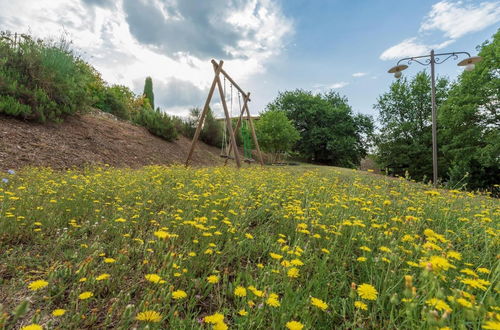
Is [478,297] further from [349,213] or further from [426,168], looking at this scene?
[426,168]

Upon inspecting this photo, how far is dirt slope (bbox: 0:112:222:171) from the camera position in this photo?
242 inches

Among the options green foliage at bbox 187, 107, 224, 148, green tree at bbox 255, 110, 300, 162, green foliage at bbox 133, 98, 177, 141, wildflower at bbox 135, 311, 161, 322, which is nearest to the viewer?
wildflower at bbox 135, 311, 161, 322

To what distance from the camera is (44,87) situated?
7863 millimetres

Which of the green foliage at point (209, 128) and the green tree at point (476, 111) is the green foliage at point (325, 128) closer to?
the green tree at point (476, 111)

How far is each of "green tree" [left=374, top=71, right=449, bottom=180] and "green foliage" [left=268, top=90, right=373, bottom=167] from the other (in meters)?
1.98

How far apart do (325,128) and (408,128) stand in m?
7.32

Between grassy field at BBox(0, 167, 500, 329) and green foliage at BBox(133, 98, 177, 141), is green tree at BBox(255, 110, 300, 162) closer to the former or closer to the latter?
green foliage at BBox(133, 98, 177, 141)

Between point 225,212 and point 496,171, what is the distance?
954 inches

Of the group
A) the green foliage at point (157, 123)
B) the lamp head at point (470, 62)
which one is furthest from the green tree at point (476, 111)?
the green foliage at point (157, 123)

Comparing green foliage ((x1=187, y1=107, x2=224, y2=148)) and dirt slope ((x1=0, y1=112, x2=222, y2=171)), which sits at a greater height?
green foliage ((x1=187, y1=107, x2=224, y2=148))

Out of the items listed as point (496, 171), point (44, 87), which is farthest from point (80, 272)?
point (496, 171)

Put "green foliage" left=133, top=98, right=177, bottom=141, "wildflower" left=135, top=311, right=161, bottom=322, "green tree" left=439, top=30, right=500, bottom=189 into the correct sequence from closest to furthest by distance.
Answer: "wildflower" left=135, top=311, right=161, bottom=322, "green foliage" left=133, top=98, right=177, bottom=141, "green tree" left=439, top=30, right=500, bottom=189

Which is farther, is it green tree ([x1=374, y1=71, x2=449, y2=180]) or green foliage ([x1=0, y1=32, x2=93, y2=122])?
green tree ([x1=374, y1=71, x2=449, y2=180])

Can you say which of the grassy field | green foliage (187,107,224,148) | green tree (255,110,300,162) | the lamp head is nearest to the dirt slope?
the grassy field
